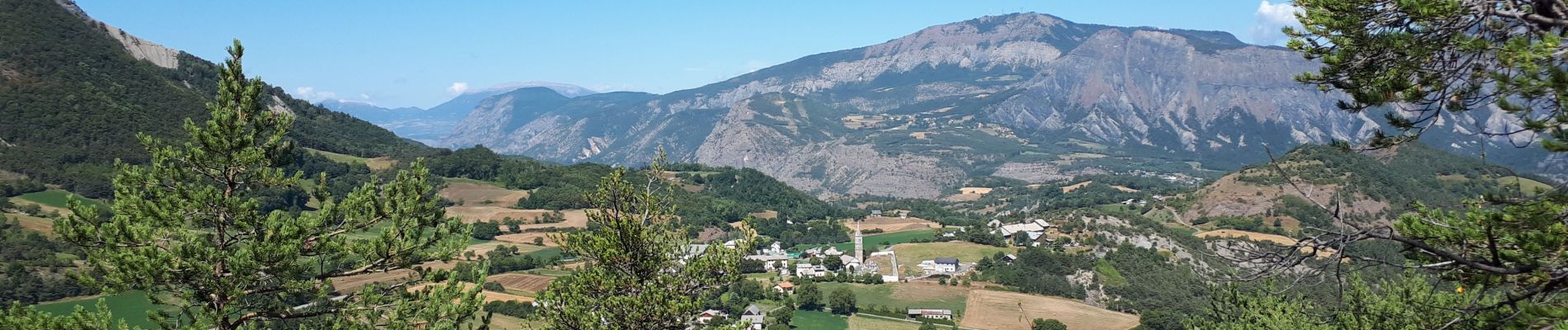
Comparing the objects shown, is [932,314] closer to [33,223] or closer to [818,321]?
[818,321]

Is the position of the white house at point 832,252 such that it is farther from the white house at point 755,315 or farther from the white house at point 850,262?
the white house at point 755,315

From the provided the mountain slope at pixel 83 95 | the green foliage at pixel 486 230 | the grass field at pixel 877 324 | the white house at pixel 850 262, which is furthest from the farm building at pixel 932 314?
the mountain slope at pixel 83 95

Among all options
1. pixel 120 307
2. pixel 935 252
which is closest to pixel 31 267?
pixel 120 307

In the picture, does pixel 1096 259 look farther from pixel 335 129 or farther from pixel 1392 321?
pixel 335 129

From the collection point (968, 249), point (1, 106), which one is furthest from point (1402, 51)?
point (1, 106)

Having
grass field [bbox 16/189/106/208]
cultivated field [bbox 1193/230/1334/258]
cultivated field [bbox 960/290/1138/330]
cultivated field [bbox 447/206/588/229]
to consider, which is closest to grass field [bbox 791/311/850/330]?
cultivated field [bbox 960/290/1138/330]

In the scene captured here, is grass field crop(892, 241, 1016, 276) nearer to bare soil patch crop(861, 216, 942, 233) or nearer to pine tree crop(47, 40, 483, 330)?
bare soil patch crop(861, 216, 942, 233)
